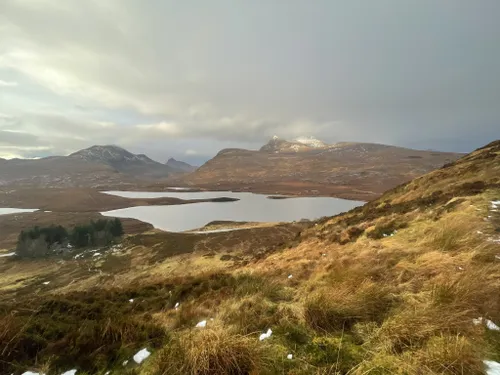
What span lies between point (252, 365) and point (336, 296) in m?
2.26

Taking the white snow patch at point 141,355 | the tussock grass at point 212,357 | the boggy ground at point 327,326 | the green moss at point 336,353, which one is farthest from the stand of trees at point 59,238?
the green moss at point 336,353

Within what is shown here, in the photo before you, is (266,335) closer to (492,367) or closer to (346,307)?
(346,307)

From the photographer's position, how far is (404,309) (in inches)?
180

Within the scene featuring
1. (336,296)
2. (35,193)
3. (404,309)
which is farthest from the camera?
(35,193)

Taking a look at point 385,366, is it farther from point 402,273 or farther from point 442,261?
point 442,261

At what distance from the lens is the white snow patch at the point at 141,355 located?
421 centimetres

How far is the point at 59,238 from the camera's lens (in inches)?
2694

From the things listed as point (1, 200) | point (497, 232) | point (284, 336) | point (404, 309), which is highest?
point (497, 232)

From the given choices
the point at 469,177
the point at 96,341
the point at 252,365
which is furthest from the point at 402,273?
the point at 469,177

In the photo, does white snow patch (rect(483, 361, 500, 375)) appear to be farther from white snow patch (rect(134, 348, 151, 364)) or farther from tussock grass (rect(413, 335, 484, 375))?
white snow patch (rect(134, 348, 151, 364))

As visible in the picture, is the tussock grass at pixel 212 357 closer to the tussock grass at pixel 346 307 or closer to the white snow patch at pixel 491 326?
the tussock grass at pixel 346 307

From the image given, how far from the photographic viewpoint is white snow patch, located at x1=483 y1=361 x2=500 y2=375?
2.88 meters

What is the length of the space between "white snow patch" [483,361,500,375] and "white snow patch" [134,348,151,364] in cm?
453

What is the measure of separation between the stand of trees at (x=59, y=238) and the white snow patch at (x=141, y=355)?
69.0m
